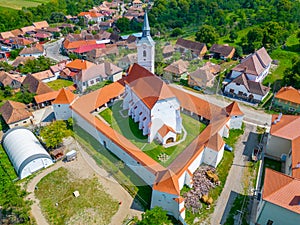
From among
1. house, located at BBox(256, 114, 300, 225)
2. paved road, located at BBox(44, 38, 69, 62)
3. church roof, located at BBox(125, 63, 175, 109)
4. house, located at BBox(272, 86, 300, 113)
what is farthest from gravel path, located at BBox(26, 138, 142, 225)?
paved road, located at BBox(44, 38, 69, 62)

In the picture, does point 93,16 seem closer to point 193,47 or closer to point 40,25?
point 40,25

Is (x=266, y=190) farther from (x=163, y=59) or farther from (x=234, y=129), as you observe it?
(x=163, y=59)

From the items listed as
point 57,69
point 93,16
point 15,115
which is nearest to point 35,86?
point 57,69

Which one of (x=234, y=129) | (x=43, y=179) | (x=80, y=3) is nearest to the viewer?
(x=43, y=179)

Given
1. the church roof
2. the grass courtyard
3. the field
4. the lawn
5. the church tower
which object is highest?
the church tower

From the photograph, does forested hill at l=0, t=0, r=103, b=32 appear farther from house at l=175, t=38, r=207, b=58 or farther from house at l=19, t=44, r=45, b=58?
house at l=175, t=38, r=207, b=58

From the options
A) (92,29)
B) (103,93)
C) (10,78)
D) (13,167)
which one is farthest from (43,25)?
(13,167)
